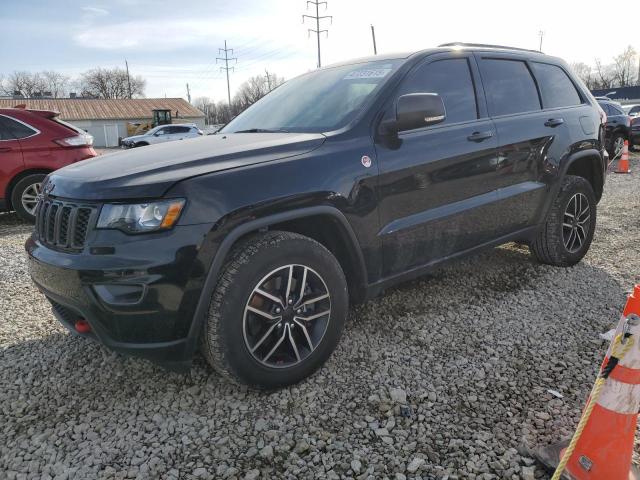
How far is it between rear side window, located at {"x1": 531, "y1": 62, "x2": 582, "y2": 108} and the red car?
612cm

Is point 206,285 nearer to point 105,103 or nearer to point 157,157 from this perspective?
point 157,157

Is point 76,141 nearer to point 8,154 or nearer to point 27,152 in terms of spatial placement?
point 27,152

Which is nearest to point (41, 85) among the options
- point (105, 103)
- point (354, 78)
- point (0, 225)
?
point (105, 103)

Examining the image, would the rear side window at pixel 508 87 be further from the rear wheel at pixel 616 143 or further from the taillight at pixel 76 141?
the rear wheel at pixel 616 143

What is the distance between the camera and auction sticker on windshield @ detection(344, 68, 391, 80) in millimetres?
3131

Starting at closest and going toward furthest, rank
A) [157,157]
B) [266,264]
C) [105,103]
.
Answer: [266,264] → [157,157] → [105,103]

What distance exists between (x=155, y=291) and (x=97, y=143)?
51.4 meters

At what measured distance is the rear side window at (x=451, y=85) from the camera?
10.5 ft

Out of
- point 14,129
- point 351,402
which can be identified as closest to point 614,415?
point 351,402

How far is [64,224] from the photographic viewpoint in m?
2.38

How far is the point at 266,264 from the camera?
2387 mm

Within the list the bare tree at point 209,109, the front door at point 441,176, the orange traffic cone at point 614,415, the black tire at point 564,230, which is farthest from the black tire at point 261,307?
the bare tree at point 209,109

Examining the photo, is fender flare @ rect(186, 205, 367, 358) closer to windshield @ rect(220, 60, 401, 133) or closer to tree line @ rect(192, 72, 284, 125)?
windshield @ rect(220, 60, 401, 133)

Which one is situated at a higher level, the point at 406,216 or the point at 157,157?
the point at 157,157
